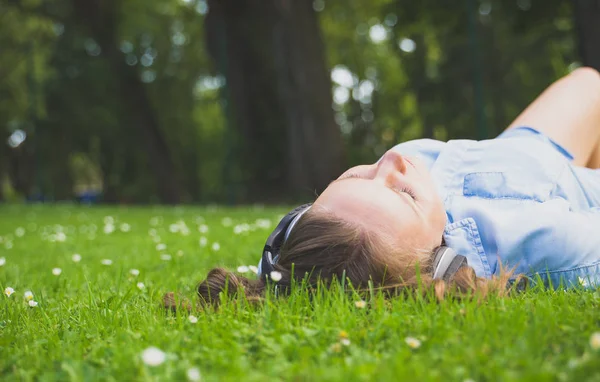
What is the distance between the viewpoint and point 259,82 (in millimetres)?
15938

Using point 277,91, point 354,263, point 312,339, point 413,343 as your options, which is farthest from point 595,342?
point 277,91

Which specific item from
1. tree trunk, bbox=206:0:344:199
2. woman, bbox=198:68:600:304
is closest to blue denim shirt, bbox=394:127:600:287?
woman, bbox=198:68:600:304

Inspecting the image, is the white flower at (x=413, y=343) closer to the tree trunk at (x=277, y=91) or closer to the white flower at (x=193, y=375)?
the white flower at (x=193, y=375)

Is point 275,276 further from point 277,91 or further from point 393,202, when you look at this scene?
point 277,91

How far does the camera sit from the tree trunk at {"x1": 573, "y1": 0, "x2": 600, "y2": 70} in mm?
9547

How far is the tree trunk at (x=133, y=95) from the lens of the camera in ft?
67.7

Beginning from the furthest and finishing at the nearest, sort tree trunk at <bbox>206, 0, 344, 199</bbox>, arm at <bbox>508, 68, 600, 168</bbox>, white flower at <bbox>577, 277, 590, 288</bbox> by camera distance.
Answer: tree trunk at <bbox>206, 0, 344, 199</bbox> < arm at <bbox>508, 68, 600, 168</bbox> < white flower at <bbox>577, 277, 590, 288</bbox>

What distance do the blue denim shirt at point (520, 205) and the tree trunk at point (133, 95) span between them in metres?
18.1

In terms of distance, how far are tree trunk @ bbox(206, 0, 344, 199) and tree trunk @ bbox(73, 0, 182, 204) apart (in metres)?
5.45

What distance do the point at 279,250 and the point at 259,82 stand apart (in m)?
13.5

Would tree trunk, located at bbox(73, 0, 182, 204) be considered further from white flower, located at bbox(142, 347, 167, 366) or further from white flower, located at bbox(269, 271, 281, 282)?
white flower, located at bbox(142, 347, 167, 366)

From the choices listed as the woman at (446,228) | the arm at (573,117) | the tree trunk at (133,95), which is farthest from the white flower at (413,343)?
the tree trunk at (133,95)

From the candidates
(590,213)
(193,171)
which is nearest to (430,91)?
(590,213)

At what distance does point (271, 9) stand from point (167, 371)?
13.6 metres
